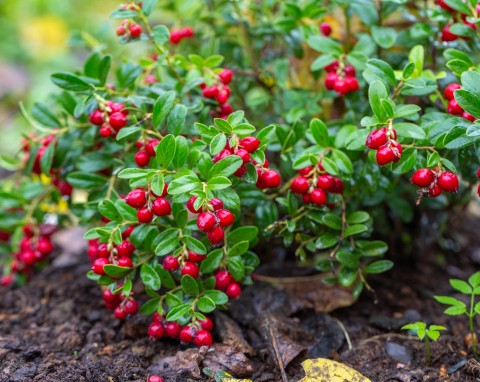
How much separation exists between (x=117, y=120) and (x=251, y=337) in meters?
1.06

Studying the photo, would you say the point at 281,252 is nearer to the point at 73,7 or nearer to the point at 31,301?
the point at 31,301

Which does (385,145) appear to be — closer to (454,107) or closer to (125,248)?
(454,107)

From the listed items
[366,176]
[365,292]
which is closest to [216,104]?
[366,176]

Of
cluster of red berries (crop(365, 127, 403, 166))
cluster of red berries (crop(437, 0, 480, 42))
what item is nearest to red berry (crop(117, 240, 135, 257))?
cluster of red berries (crop(365, 127, 403, 166))

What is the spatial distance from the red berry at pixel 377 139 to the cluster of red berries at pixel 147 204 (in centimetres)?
73

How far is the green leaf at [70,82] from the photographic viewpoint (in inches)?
84.4

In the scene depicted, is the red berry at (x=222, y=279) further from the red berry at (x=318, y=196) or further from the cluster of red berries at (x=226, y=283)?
the red berry at (x=318, y=196)

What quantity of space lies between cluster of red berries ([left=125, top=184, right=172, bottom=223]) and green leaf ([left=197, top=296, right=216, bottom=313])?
358 millimetres

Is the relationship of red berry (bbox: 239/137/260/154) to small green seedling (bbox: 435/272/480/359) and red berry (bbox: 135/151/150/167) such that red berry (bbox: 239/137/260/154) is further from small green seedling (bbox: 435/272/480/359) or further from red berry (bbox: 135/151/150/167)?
small green seedling (bbox: 435/272/480/359)

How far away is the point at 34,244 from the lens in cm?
272

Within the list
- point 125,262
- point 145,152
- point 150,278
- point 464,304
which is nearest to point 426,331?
point 464,304

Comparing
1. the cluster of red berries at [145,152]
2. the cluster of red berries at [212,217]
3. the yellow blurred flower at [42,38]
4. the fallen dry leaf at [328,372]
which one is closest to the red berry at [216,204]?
the cluster of red berries at [212,217]

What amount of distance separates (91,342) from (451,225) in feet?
6.54

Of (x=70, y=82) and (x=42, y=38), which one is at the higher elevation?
(x=70, y=82)
